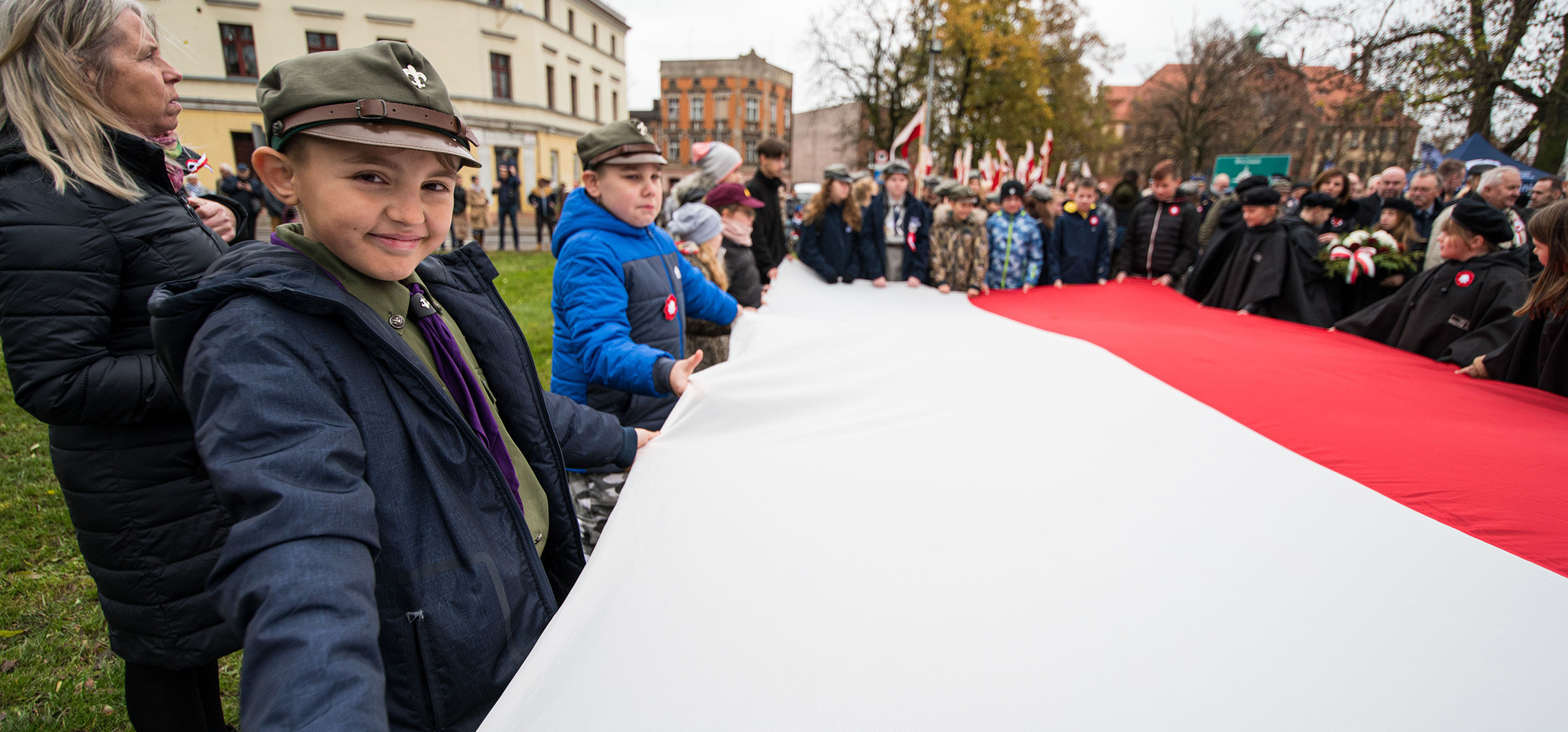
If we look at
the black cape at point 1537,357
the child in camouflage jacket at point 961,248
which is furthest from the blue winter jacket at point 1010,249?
the black cape at point 1537,357

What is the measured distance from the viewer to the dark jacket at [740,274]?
470 cm

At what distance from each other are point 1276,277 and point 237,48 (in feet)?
128

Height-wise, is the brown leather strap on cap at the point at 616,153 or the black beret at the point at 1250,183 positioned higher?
the black beret at the point at 1250,183

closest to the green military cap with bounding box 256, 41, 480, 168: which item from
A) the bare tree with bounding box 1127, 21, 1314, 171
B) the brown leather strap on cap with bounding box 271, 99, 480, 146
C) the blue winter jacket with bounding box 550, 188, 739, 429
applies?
the brown leather strap on cap with bounding box 271, 99, 480, 146

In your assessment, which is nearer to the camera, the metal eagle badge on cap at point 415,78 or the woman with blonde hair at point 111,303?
the metal eagle badge on cap at point 415,78

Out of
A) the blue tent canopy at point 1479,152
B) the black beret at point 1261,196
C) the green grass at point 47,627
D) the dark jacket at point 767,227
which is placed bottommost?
the green grass at point 47,627

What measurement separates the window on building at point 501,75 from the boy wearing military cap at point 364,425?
123ft

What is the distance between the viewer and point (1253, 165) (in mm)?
20203

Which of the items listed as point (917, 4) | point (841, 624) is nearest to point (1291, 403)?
point (841, 624)

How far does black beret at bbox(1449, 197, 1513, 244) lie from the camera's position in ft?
12.2

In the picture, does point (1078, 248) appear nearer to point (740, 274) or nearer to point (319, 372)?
point (740, 274)

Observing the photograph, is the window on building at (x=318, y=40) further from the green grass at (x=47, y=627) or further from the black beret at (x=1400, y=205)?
the black beret at (x=1400, y=205)

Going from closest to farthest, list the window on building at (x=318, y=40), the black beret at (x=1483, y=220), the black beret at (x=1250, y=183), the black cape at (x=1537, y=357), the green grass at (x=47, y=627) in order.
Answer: the green grass at (x=47, y=627) < the black cape at (x=1537, y=357) < the black beret at (x=1483, y=220) < the black beret at (x=1250, y=183) < the window on building at (x=318, y=40)

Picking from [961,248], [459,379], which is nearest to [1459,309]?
[961,248]
